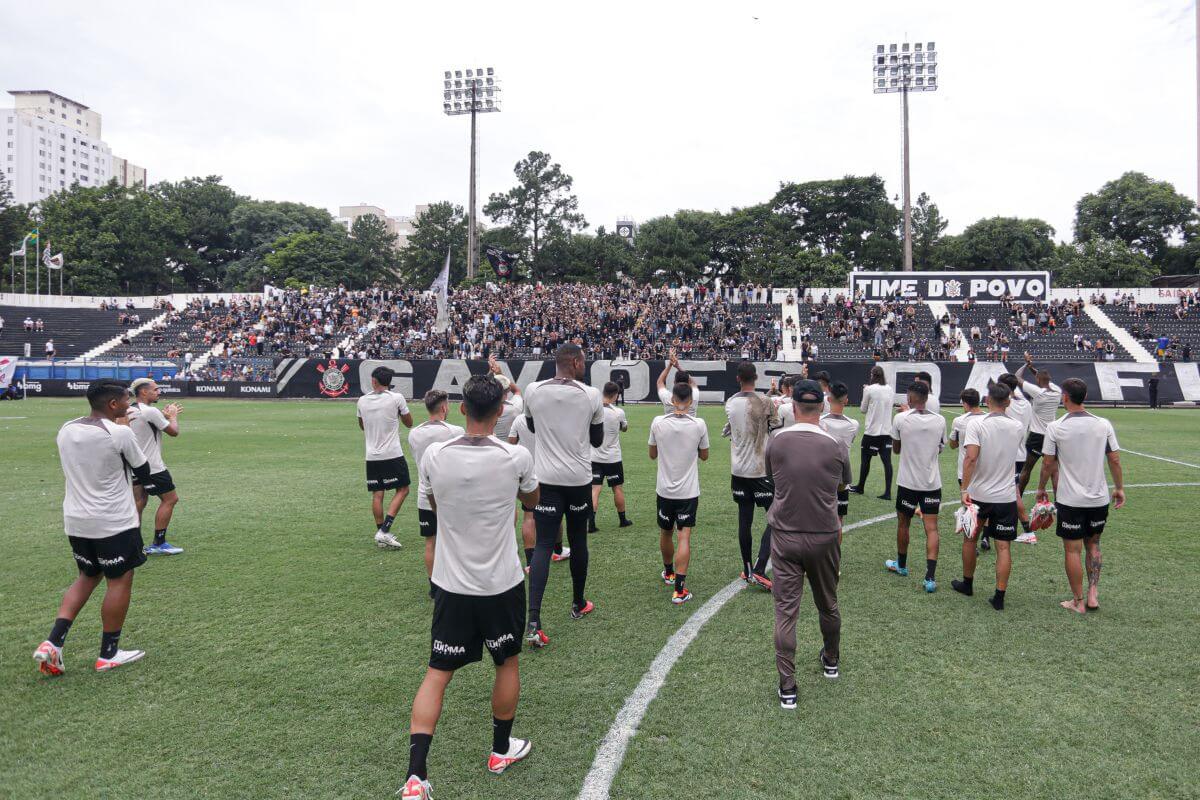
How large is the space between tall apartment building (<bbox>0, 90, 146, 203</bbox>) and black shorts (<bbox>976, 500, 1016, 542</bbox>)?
140729mm

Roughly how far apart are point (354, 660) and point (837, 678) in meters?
3.45

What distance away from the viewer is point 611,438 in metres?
9.05

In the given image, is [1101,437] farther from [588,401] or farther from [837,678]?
[588,401]

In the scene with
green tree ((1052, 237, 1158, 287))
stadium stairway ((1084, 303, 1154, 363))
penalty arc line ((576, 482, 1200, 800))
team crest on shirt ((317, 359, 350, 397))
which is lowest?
penalty arc line ((576, 482, 1200, 800))

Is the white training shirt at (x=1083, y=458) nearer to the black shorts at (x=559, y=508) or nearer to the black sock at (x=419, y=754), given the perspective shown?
the black shorts at (x=559, y=508)

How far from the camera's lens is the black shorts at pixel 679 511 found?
6.48m

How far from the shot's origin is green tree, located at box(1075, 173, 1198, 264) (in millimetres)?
65562

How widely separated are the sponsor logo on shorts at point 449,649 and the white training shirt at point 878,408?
862cm

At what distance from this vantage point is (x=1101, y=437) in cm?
620

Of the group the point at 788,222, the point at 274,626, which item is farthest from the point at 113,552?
the point at 788,222

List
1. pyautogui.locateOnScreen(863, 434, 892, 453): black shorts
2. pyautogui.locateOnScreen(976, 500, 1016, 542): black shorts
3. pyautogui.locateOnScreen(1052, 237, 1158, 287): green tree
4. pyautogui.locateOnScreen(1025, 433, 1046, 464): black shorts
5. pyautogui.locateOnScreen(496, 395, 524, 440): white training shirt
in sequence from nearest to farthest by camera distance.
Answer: pyautogui.locateOnScreen(976, 500, 1016, 542): black shorts < pyautogui.locateOnScreen(496, 395, 524, 440): white training shirt < pyautogui.locateOnScreen(1025, 433, 1046, 464): black shorts < pyautogui.locateOnScreen(863, 434, 892, 453): black shorts < pyautogui.locateOnScreen(1052, 237, 1158, 287): green tree

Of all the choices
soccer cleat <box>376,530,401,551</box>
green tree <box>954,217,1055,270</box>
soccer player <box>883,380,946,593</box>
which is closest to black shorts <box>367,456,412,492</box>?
soccer cleat <box>376,530,401,551</box>

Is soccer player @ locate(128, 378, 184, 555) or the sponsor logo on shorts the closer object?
the sponsor logo on shorts

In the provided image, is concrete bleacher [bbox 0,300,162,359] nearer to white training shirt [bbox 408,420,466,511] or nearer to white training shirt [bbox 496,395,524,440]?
white training shirt [bbox 496,395,524,440]
